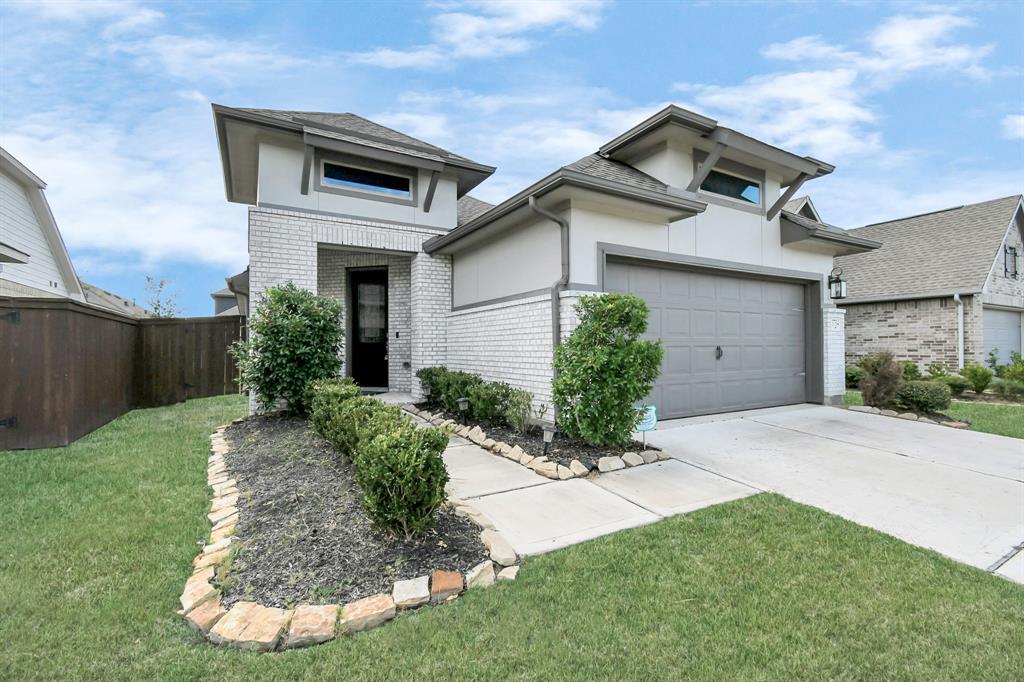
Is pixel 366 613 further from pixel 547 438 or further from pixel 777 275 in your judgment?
pixel 777 275

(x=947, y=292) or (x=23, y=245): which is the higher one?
(x=23, y=245)

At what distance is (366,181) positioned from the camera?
28.1 ft

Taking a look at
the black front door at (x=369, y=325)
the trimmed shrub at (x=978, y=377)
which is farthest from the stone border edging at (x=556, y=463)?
the trimmed shrub at (x=978, y=377)

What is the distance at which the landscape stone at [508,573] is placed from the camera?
261cm

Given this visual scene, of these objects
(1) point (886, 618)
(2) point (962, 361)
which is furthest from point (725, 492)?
(2) point (962, 361)

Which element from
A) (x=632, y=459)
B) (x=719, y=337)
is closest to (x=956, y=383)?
(x=719, y=337)

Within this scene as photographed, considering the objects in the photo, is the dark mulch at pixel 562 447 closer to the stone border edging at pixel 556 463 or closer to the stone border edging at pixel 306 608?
the stone border edging at pixel 556 463

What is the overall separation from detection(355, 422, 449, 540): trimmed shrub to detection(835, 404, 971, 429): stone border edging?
813cm

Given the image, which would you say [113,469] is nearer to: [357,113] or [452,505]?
[452,505]

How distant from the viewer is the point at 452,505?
3590 millimetres

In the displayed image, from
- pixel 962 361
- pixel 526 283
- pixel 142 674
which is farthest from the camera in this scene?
pixel 962 361

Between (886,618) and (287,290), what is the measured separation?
742cm

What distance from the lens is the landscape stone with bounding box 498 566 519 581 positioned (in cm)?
261

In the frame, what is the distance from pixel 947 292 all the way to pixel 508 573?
610 inches
